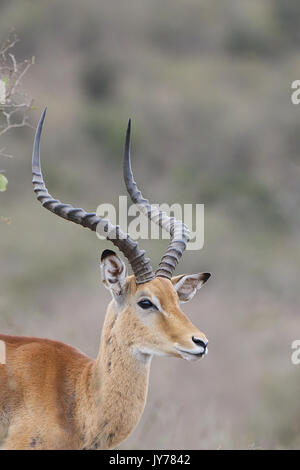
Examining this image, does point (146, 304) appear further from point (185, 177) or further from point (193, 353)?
point (185, 177)

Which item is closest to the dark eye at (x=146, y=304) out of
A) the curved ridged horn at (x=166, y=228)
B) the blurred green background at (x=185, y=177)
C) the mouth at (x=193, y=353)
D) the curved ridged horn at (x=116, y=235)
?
the curved ridged horn at (x=116, y=235)

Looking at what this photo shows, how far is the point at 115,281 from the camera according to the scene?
33.5 feet

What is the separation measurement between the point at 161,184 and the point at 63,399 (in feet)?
102

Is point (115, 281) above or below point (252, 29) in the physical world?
below

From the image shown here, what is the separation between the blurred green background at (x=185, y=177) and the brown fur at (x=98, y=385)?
5.09 metres

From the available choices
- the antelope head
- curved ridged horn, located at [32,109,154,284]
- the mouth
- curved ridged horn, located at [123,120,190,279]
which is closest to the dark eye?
the antelope head

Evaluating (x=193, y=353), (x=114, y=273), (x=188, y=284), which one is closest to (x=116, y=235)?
(x=114, y=273)

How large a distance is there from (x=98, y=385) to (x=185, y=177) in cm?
3327

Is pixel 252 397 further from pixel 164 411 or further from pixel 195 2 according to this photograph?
pixel 195 2

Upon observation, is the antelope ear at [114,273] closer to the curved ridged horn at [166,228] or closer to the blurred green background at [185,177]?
the curved ridged horn at [166,228]

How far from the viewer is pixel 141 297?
1005 centimetres

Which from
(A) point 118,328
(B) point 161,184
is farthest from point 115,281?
(B) point 161,184

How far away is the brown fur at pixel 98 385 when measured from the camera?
9.80m
